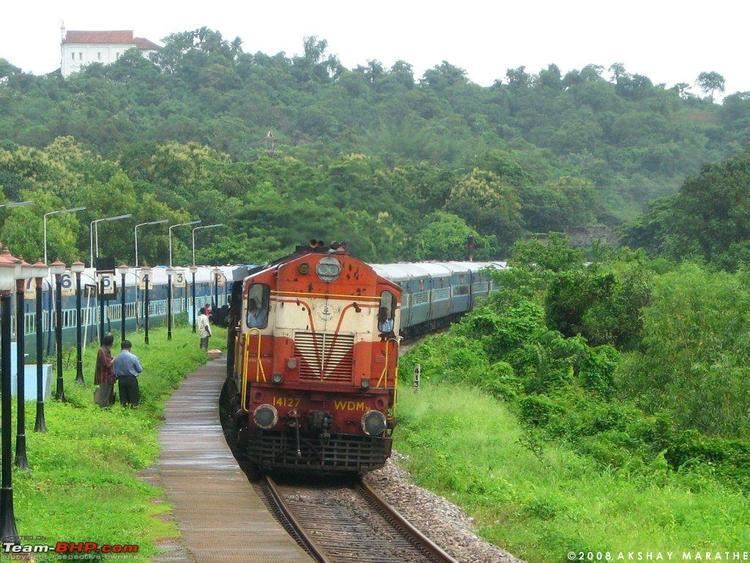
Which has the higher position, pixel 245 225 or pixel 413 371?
pixel 245 225

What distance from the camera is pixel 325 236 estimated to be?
43.7 metres

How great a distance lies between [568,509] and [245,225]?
4916 centimetres

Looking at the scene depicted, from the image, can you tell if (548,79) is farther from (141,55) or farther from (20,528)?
(20,528)

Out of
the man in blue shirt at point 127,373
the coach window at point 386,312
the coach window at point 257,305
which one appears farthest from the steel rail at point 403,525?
the man in blue shirt at point 127,373

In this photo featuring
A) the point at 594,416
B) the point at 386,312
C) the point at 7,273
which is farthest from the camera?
the point at 594,416

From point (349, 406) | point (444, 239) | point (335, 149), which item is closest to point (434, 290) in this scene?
point (349, 406)

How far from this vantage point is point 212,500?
1486cm

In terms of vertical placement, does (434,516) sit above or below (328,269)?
below

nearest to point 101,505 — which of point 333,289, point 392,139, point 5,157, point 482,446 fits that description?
point 333,289

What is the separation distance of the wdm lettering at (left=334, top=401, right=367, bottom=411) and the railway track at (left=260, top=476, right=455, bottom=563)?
1.11 m

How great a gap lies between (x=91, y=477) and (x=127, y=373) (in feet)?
23.3

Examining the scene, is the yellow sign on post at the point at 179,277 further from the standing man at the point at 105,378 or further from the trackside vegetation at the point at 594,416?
the standing man at the point at 105,378

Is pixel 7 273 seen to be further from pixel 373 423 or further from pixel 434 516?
pixel 373 423

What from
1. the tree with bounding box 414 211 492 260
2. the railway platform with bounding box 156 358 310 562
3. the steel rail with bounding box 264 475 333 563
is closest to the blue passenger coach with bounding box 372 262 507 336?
the railway platform with bounding box 156 358 310 562
